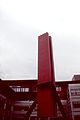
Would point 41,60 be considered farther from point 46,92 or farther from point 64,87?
point 64,87

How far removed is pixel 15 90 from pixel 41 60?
7.71ft

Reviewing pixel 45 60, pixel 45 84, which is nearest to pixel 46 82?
pixel 45 84

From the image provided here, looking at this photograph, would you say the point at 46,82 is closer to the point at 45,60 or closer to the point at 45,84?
the point at 45,84

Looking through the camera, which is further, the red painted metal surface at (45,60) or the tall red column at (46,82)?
the red painted metal surface at (45,60)

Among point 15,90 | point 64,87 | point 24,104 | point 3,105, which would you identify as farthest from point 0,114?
point 64,87

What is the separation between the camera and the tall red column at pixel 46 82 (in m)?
3.62

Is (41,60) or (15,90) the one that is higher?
(41,60)

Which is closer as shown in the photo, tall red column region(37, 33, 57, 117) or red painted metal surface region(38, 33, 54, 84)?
tall red column region(37, 33, 57, 117)

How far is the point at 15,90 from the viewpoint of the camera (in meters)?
5.93

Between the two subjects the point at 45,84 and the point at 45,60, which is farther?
the point at 45,60

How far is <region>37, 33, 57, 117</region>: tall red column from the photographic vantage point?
362cm

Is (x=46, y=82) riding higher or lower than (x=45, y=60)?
lower

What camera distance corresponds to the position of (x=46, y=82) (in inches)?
144

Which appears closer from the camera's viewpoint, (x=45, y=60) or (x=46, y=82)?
(x=46, y=82)
